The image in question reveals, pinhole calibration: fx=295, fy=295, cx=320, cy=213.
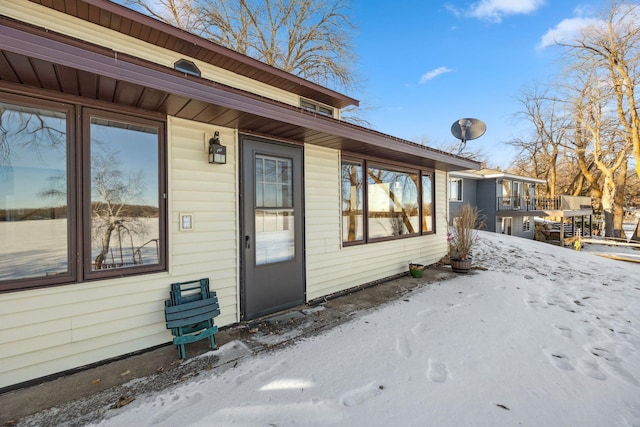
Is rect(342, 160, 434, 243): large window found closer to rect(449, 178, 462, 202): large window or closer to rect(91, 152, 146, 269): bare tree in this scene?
rect(91, 152, 146, 269): bare tree

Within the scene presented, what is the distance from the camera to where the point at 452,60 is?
1286 cm

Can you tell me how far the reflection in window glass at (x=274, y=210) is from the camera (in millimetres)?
3730

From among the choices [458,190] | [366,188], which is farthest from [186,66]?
[458,190]

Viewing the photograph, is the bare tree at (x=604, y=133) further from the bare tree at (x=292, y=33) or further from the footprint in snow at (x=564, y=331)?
the footprint in snow at (x=564, y=331)

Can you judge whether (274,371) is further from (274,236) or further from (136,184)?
(136,184)

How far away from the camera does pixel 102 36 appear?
3.24m

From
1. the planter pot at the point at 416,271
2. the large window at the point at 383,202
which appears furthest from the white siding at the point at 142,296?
the planter pot at the point at 416,271

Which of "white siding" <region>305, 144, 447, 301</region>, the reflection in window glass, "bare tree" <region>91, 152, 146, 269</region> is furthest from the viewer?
"white siding" <region>305, 144, 447, 301</region>

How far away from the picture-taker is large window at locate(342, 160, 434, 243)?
5027 mm

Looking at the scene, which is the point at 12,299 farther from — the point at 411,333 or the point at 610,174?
the point at 610,174

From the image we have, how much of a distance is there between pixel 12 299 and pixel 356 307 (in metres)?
3.45

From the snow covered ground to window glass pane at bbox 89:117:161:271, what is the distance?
130 cm

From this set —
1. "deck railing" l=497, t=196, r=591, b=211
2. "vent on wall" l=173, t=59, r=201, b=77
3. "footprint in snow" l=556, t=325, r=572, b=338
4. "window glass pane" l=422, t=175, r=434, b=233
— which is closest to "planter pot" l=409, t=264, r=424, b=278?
"window glass pane" l=422, t=175, r=434, b=233

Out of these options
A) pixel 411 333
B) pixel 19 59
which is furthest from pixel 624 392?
pixel 19 59
